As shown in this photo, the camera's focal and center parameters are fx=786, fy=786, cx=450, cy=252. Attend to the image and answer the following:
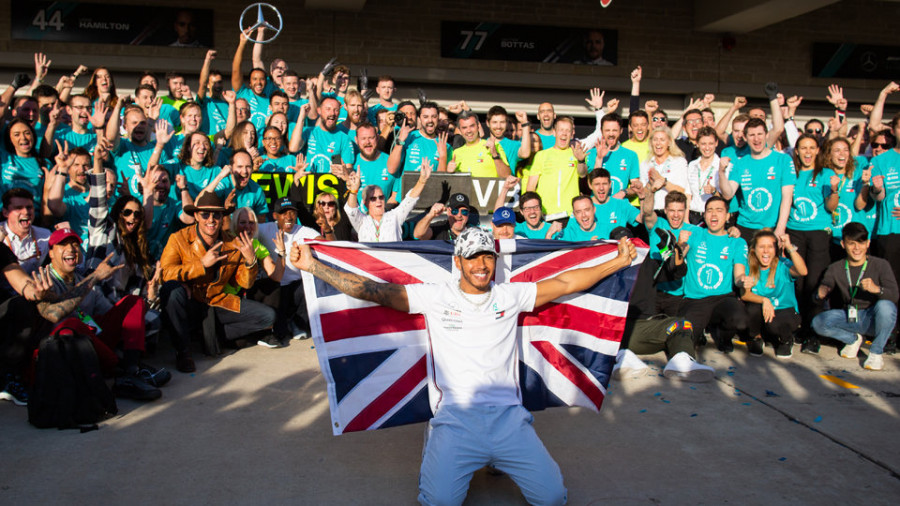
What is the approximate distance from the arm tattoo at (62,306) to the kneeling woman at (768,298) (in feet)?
17.9

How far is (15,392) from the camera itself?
5410mm

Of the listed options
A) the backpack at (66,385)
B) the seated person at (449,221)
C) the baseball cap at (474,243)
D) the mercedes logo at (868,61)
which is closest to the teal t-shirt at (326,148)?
the seated person at (449,221)

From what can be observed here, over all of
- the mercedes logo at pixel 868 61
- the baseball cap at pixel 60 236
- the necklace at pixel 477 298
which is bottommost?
the necklace at pixel 477 298

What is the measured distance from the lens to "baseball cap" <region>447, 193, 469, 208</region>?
705 cm

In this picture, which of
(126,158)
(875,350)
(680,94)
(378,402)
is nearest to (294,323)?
(126,158)

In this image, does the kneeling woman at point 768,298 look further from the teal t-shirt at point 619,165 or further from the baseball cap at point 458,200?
the baseball cap at point 458,200

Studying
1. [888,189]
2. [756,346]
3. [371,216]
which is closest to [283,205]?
[371,216]

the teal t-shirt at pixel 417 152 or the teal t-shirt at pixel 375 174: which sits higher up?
the teal t-shirt at pixel 417 152

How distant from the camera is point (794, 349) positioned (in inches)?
289

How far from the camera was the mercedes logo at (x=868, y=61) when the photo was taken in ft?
48.4

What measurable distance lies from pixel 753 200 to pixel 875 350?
192 cm

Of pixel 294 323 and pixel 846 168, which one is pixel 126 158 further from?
pixel 846 168

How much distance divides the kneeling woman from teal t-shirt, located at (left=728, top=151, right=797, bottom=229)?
23.7 inches

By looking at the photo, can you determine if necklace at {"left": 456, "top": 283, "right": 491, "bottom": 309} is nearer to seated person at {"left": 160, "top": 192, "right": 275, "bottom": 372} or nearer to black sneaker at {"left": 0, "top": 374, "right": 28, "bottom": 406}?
seated person at {"left": 160, "top": 192, "right": 275, "bottom": 372}
